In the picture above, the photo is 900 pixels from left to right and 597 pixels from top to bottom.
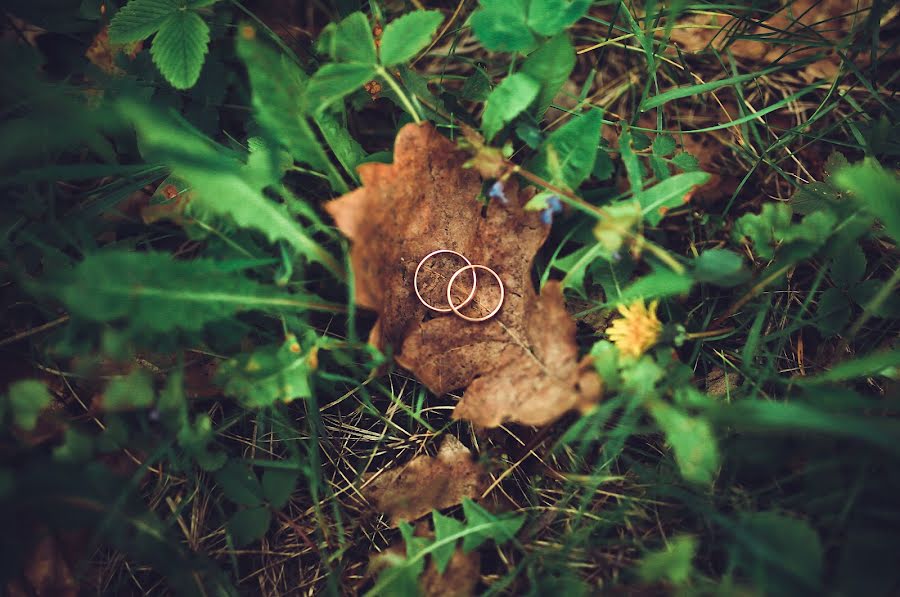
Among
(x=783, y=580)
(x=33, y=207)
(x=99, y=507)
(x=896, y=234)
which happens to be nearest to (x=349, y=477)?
(x=99, y=507)

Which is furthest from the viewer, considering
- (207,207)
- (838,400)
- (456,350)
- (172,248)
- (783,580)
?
(172,248)

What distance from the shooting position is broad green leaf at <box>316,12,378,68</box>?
67.4 inches

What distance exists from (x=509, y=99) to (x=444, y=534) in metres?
1.41

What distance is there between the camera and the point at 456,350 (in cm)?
190

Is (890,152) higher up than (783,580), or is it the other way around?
(890,152)

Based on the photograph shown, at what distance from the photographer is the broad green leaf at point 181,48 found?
6.15ft

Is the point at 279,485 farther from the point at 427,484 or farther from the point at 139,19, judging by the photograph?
the point at 139,19

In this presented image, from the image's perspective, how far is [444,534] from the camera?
1.73 metres

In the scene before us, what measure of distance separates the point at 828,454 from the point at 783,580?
0.40 metres

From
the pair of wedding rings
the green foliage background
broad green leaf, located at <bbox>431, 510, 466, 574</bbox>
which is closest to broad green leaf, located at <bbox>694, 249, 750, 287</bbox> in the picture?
the green foliage background

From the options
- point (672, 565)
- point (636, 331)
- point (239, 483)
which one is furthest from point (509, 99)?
point (239, 483)

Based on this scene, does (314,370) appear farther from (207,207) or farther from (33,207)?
(33,207)

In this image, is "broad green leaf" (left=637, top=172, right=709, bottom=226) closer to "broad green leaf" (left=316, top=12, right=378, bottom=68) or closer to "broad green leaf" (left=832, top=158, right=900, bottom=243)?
"broad green leaf" (left=832, top=158, right=900, bottom=243)

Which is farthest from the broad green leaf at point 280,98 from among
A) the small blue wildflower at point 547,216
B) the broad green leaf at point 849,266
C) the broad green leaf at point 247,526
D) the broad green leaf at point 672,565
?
the broad green leaf at point 849,266
